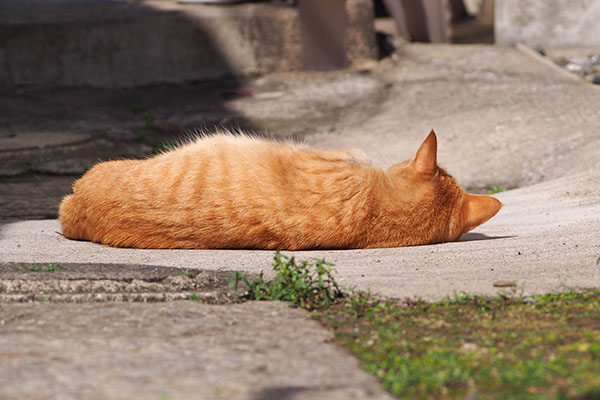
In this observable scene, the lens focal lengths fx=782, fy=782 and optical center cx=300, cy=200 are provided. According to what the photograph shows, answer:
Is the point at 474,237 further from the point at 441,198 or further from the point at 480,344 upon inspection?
the point at 480,344

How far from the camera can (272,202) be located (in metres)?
3.69

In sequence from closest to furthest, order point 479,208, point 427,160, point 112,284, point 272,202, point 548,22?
point 112,284 → point 272,202 → point 427,160 → point 479,208 → point 548,22

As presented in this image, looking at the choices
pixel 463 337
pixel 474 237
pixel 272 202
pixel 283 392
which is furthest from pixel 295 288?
pixel 474 237

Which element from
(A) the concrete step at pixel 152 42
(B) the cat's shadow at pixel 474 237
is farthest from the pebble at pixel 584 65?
(B) the cat's shadow at pixel 474 237

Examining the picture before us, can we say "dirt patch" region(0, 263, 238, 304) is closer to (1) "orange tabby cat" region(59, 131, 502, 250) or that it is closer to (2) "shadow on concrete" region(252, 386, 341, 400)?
(1) "orange tabby cat" region(59, 131, 502, 250)

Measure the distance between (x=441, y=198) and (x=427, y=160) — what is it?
22 centimetres

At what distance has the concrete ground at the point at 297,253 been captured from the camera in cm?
220

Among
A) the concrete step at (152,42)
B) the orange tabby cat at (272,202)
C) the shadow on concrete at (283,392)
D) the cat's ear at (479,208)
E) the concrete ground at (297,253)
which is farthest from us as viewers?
the concrete step at (152,42)

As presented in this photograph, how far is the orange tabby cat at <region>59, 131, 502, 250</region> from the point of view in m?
3.73

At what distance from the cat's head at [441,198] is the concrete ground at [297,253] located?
4.8 inches

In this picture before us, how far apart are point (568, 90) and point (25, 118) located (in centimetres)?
562

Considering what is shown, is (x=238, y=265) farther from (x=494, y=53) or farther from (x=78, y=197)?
(x=494, y=53)

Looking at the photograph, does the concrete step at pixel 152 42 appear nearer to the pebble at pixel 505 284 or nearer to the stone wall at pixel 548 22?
the stone wall at pixel 548 22

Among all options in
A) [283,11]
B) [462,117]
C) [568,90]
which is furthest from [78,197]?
[283,11]
